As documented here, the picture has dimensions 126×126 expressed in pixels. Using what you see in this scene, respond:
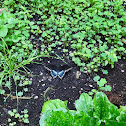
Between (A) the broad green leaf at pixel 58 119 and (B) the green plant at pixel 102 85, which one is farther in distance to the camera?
(B) the green plant at pixel 102 85

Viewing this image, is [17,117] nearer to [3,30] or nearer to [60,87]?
[60,87]

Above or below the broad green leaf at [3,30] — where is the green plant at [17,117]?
below

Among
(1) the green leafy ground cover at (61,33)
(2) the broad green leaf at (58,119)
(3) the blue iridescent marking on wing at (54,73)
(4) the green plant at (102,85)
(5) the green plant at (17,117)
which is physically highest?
(1) the green leafy ground cover at (61,33)

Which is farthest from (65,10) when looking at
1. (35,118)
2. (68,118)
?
(68,118)

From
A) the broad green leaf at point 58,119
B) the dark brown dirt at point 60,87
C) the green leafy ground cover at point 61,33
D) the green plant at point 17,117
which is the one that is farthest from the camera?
the green leafy ground cover at point 61,33

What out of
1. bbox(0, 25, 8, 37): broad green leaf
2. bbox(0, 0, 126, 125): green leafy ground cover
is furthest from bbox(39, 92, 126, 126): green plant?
bbox(0, 25, 8, 37): broad green leaf

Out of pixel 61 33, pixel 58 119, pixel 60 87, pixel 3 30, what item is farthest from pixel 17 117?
pixel 61 33

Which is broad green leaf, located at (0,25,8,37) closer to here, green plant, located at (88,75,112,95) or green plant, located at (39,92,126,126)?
green plant, located at (88,75,112,95)

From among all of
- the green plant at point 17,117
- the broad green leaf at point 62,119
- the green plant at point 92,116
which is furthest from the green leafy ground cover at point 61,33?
the broad green leaf at point 62,119

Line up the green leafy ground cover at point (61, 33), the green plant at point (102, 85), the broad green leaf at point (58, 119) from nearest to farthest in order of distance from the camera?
the broad green leaf at point (58, 119) < the green plant at point (102, 85) < the green leafy ground cover at point (61, 33)

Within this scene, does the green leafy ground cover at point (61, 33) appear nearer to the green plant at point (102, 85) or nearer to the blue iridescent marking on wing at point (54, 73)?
the green plant at point (102, 85)
